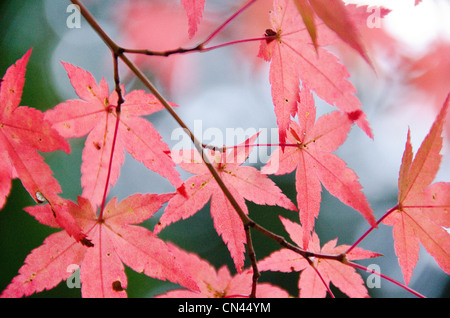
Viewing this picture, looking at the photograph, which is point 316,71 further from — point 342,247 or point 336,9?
point 342,247

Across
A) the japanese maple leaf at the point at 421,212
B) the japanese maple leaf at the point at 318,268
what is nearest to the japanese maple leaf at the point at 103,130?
the japanese maple leaf at the point at 318,268

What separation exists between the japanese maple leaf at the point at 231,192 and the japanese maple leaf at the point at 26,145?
0.63 ft

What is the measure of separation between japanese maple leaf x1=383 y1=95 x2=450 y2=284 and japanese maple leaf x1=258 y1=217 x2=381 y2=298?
0.07 meters

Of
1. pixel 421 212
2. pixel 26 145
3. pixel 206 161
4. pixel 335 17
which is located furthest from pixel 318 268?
pixel 26 145

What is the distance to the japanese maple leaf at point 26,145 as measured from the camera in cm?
56

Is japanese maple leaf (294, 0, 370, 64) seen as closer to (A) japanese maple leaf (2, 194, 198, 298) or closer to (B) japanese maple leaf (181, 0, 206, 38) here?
(B) japanese maple leaf (181, 0, 206, 38)

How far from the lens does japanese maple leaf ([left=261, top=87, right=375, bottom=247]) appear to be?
0.64 m

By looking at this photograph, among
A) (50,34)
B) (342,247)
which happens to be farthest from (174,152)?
(50,34)

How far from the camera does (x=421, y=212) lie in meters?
0.62

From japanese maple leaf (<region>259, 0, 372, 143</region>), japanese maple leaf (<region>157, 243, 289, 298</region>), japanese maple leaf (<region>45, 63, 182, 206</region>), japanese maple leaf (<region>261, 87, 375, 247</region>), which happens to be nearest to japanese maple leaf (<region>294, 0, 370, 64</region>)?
japanese maple leaf (<region>259, 0, 372, 143</region>)

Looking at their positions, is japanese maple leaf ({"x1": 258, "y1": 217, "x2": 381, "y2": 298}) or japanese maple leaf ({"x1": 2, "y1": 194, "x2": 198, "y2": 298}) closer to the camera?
japanese maple leaf ({"x1": 2, "y1": 194, "x2": 198, "y2": 298})

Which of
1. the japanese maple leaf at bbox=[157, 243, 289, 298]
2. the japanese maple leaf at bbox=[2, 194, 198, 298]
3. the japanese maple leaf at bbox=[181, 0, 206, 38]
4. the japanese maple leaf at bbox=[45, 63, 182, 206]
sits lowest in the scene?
the japanese maple leaf at bbox=[157, 243, 289, 298]

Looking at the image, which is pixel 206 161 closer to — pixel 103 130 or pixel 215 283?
pixel 103 130
